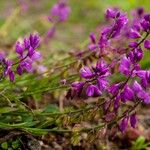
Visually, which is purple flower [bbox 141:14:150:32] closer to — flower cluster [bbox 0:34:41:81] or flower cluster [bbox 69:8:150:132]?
flower cluster [bbox 69:8:150:132]

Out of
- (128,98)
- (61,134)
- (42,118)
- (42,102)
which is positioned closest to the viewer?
(128,98)

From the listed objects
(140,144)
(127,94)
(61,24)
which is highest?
(61,24)

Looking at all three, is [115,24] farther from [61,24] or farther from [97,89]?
[61,24]

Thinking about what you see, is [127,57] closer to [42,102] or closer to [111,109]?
[111,109]

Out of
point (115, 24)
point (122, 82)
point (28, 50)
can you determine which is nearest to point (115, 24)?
point (115, 24)

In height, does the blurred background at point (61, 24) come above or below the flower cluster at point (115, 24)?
above

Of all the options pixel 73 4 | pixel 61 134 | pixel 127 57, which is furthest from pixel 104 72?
pixel 73 4

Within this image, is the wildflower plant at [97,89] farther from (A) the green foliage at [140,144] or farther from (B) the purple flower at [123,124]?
(A) the green foliage at [140,144]

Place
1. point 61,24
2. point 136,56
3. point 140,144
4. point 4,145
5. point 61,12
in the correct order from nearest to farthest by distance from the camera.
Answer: point 136,56
point 4,145
point 140,144
point 61,12
point 61,24

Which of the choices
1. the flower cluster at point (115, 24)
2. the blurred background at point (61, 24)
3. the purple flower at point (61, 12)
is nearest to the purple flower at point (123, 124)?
the flower cluster at point (115, 24)

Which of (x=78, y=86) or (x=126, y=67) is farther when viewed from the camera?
(x=78, y=86)

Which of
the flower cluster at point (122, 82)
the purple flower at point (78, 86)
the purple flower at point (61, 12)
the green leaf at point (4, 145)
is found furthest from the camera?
the purple flower at point (61, 12)
